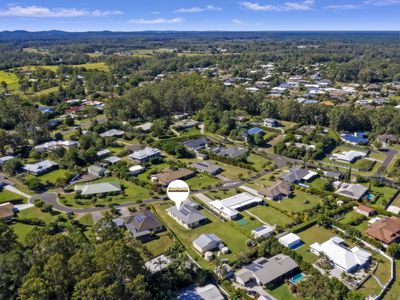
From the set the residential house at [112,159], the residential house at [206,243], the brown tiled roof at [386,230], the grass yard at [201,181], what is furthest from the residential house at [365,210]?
the residential house at [112,159]

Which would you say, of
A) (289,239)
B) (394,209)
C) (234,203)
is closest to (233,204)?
(234,203)

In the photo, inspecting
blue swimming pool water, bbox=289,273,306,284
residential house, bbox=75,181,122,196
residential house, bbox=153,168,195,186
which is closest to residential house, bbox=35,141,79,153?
residential house, bbox=75,181,122,196

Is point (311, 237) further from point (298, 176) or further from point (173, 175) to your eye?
point (173, 175)

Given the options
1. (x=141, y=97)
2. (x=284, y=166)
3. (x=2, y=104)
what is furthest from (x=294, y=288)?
(x=2, y=104)

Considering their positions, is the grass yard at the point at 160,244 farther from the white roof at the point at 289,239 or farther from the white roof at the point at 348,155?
the white roof at the point at 348,155

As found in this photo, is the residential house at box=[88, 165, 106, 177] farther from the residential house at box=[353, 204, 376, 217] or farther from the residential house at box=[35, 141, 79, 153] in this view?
the residential house at box=[353, 204, 376, 217]

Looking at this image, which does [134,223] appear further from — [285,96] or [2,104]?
[285,96]
